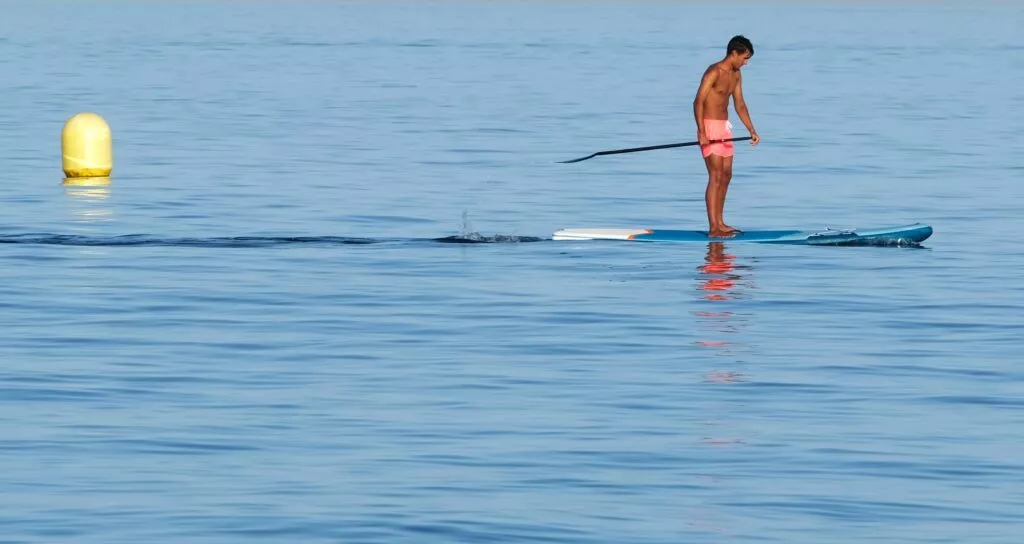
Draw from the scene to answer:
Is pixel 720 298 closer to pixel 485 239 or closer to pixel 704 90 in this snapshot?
pixel 704 90

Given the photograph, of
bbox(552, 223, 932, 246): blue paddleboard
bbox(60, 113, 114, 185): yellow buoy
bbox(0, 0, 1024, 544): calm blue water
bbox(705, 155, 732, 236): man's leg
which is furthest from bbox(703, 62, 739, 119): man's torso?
bbox(60, 113, 114, 185): yellow buoy

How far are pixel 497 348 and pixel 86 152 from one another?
49.8ft

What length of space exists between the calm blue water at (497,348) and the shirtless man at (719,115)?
0.57m

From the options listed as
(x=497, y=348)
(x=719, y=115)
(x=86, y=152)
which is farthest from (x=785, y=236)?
(x=86, y=152)

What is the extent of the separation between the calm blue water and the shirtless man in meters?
0.57

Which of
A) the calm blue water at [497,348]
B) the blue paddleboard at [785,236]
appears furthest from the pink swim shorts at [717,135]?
the calm blue water at [497,348]

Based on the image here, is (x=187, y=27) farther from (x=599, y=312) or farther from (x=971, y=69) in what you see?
(x=599, y=312)

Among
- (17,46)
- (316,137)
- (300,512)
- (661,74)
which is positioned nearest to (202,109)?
(316,137)

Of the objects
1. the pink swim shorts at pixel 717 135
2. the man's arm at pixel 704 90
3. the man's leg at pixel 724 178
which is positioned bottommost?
the man's leg at pixel 724 178

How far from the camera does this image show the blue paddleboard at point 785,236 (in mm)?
20047

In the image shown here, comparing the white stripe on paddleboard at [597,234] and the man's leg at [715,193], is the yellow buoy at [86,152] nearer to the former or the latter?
the white stripe on paddleboard at [597,234]

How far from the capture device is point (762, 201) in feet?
84.2

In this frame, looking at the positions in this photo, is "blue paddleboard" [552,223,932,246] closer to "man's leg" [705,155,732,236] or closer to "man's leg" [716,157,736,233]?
"man's leg" [705,155,732,236]

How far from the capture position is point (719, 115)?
1961cm
